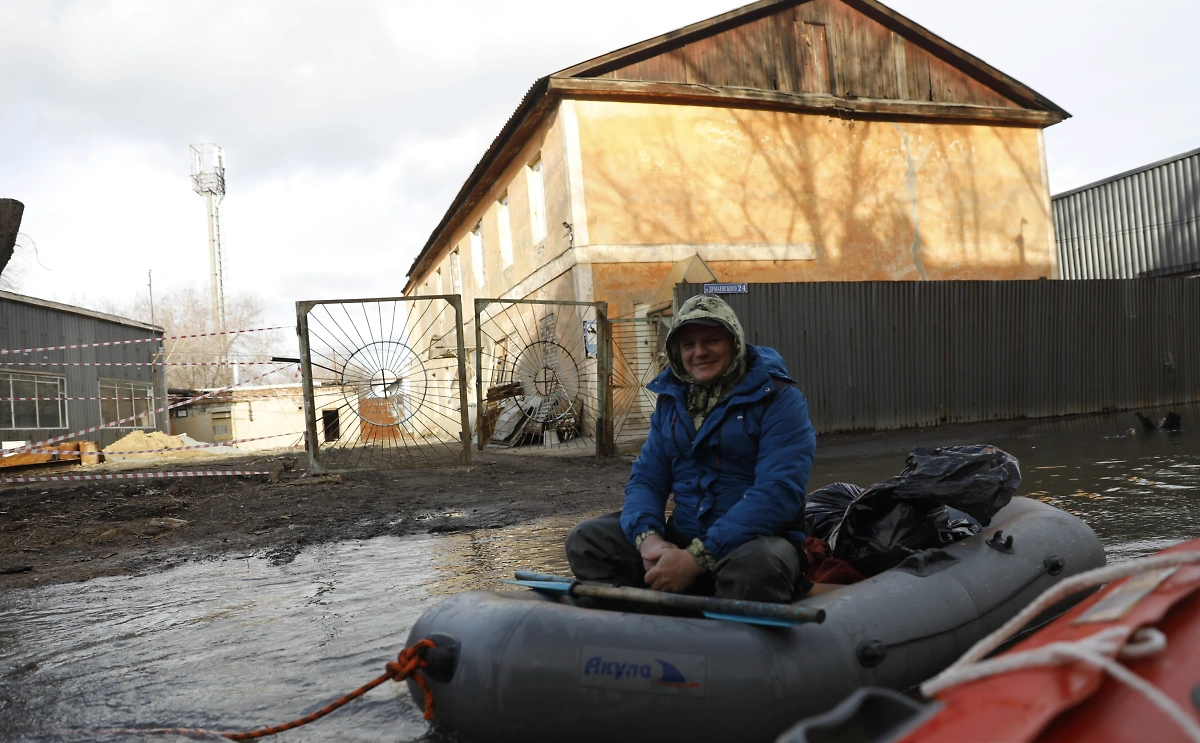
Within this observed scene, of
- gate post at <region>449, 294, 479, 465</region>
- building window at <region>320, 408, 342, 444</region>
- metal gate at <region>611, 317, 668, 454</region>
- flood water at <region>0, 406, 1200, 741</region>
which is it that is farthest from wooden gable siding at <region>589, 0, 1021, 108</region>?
A: flood water at <region>0, 406, 1200, 741</region>

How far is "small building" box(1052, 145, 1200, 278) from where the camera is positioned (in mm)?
23219

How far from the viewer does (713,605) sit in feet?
8.00

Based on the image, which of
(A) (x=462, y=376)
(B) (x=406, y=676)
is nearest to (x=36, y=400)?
(A) (x=462, y=376)

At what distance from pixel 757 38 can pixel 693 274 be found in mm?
5884

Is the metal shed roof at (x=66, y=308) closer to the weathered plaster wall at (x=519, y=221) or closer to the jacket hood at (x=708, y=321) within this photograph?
the weathered plaster wall at (x=519, y=221)

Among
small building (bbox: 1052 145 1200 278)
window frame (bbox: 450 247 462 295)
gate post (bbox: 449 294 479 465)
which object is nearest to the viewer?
gate post (bbox: 449 294 479 465)

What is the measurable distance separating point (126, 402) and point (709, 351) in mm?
22399

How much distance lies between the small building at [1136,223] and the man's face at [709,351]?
25.8 m

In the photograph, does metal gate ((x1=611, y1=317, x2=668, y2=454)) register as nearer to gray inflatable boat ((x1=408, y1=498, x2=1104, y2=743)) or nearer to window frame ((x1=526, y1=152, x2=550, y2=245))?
window frame ((x1=526, y1=152, x2=550, y2=245))

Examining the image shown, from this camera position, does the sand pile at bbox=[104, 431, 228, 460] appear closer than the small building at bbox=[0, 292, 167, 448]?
No

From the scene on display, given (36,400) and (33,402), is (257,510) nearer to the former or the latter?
(36,400)

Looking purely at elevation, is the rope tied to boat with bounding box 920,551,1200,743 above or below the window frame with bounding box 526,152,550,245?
below

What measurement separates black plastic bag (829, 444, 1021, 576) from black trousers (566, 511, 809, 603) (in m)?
0.47

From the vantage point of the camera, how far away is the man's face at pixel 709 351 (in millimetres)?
3121
